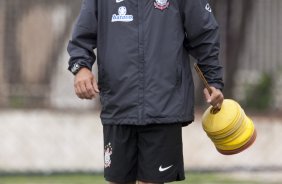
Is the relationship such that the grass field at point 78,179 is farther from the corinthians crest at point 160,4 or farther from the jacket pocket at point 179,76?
the corinthians crest at point 160,4

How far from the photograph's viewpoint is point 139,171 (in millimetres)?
5730

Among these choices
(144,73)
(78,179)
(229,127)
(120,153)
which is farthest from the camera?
(78,179)

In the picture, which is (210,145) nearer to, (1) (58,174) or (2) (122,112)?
(1) (58,174)

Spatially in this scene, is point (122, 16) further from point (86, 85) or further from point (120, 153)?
point (120, 153)

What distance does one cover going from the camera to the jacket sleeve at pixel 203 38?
225 inches

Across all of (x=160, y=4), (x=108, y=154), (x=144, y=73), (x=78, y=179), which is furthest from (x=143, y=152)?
(x=78, y=179)

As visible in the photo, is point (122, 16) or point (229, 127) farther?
point (229, 127)

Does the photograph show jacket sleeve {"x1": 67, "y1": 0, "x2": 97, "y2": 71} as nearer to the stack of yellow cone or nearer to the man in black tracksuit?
the man in black tracksuit

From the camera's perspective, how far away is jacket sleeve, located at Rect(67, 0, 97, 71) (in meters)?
5.73

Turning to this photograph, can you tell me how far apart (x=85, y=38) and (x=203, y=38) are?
0.66 meters

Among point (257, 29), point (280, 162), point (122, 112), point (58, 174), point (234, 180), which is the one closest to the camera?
point (122, 112)

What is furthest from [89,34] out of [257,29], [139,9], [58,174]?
[257,29]

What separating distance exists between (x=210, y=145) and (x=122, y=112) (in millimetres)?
7700

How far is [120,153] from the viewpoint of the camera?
18.7 ft
